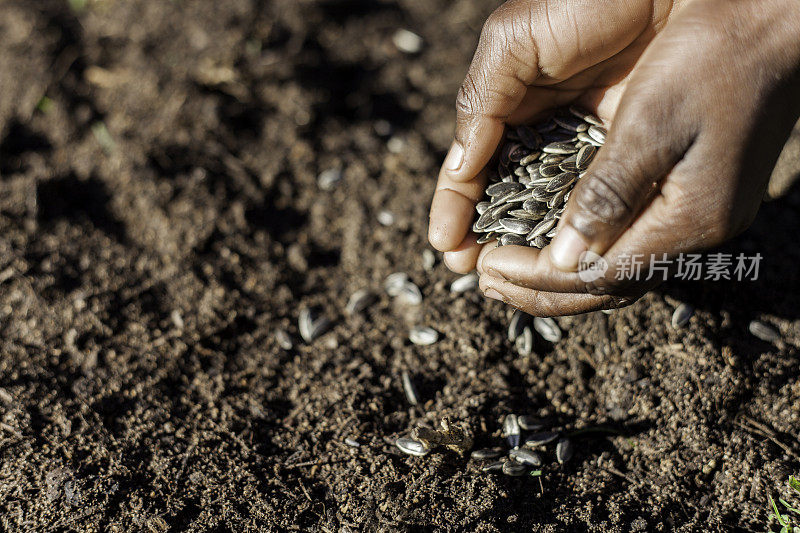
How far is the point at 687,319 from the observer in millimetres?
3441

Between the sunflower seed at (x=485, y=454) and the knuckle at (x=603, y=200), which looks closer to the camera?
the knuckle at (x=603, y=200)

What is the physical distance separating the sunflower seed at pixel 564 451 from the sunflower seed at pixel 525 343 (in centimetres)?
57

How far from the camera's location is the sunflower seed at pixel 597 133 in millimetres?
3371

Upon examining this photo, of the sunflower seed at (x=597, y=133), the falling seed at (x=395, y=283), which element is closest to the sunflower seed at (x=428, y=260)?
the falling seed at (x=395, y=283)

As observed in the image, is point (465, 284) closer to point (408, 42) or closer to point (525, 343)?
point (525, 343)

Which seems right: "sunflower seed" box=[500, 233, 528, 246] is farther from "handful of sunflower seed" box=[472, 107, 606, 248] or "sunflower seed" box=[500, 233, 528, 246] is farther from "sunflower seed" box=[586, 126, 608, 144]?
"sunflower seed" box=[586, 126, 608, 144]

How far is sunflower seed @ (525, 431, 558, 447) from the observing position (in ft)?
10.5

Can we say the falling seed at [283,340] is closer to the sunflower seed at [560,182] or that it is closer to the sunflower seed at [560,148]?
the sunflower seed at [560,182]

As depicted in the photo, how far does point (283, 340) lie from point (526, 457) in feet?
5.36

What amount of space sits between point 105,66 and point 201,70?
94 centimetres

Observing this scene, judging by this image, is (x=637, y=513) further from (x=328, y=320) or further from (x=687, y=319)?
(x=328, y=320)

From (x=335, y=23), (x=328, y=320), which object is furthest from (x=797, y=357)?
(x=335, y=23)

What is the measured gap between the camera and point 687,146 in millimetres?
2666

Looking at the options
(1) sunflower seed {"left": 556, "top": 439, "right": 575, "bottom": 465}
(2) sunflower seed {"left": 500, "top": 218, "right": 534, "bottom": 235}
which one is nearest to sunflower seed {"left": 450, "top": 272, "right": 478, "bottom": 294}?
(2) sunflower seed {"left": 500, "top": 218, "right": 534, "bottom": 235}
